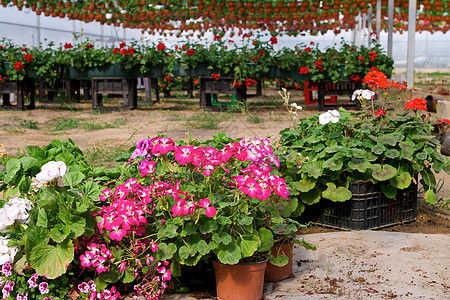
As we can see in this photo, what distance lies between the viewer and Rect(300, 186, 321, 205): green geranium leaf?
127 inches

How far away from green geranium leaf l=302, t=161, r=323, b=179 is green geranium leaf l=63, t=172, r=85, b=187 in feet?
4.48

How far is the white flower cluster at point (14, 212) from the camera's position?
214 centimetres

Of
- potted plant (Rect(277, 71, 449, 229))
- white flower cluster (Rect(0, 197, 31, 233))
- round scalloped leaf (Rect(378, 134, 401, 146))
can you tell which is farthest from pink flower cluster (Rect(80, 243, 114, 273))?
round scalloped leaf (Rect(378, 134, 401, 146))

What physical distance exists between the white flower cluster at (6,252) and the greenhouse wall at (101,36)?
25.9ft

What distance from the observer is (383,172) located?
124 inches

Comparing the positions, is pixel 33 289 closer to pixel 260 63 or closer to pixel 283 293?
pixel 283 293

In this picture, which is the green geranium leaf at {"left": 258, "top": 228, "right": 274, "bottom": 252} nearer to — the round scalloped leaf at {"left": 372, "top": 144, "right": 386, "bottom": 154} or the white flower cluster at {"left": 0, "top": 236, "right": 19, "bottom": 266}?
the white flower cluster at {"left": 0, "top": 236, "right": 19, "bottom": 266}

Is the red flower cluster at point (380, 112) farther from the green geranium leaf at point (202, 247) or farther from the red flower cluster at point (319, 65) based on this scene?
the red flower cluster at point (319, 65)

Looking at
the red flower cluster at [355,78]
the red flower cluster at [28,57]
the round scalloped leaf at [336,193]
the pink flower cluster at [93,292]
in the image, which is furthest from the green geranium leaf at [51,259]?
the red flower cluster at [28,57]

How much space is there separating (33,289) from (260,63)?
26.9 feet

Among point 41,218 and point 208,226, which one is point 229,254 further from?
point 41,218

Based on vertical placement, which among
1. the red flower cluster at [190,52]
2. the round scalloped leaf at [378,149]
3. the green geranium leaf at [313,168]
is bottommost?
the green geranium leaf at [313,168]

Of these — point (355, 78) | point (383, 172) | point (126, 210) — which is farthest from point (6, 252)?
point (355, 78)

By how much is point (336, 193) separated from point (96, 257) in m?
1.56
